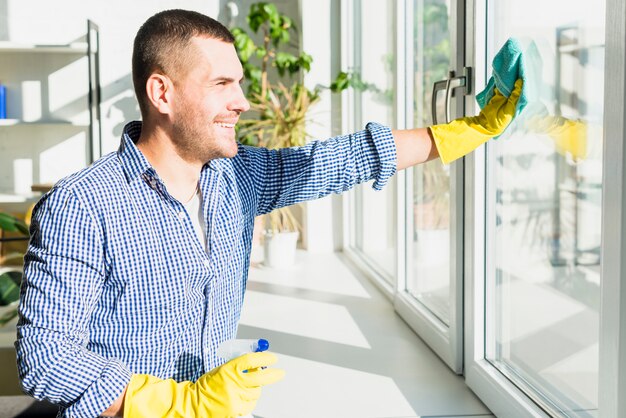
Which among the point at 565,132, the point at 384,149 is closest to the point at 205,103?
→ the point at 384,149

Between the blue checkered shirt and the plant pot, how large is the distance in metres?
2.79

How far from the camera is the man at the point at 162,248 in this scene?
1.18 meters

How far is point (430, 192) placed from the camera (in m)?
2.92

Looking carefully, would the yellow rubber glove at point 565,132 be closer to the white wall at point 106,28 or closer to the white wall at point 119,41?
the white wall at point 119,41

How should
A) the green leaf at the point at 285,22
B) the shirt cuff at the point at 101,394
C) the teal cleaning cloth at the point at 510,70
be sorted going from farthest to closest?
1. the green leaf at the point at 285,22
2. the teal cleaning cloth at the point at 510,70
3. the shirt cuff at the point at 101,394

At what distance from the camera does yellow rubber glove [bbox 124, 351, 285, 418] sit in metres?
1.18

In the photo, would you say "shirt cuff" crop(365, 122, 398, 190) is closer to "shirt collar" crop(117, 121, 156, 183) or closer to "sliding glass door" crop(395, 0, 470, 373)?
"shirt collar" crop(117, 121, 156, 183)

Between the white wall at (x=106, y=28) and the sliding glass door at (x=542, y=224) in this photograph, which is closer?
the sliding glass door at (x=542, y=224)

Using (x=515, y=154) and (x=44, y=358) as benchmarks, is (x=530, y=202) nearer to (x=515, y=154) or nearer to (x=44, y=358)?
(x=515, y=154)

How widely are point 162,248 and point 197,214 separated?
14 centimetres

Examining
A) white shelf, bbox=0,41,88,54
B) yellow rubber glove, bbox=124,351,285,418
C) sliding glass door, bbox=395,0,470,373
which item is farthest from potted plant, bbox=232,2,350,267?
yellow rubber glove, bbox=124,351,285,418

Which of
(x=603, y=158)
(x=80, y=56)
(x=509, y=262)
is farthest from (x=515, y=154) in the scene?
(x=80, y=56)

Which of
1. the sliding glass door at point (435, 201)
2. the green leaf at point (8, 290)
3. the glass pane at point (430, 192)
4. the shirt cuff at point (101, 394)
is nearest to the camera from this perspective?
the shirt cuff at point (101, 394)

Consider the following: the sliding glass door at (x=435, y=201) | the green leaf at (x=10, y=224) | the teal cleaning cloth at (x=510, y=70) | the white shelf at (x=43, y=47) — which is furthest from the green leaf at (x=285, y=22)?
the teal cleaning cloth at (x=510, y=70)
